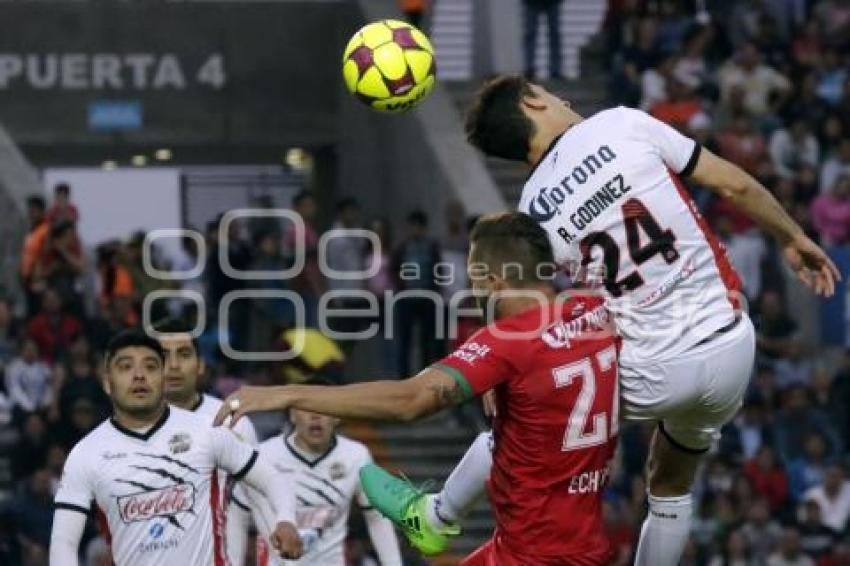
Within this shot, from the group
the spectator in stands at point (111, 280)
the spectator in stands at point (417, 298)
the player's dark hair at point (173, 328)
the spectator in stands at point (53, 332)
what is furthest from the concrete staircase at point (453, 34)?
the player's dark hair at point (173, 328)

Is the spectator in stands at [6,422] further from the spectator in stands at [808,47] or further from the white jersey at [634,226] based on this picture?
the white jersey at [634,226]

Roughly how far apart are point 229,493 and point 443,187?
11.4 metres

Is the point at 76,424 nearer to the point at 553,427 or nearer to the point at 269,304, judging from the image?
the point at 269,304

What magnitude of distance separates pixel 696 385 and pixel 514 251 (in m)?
1.25

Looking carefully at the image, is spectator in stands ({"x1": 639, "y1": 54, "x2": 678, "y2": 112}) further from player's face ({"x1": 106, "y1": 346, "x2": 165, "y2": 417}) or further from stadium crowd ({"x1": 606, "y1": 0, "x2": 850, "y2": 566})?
player's face ({"x1": 106, "y1": 346, "x2": 165, "y2": 417})

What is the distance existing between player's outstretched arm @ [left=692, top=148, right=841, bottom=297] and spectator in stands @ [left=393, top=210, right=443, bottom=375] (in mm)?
10137

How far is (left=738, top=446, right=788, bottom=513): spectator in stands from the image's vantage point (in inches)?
781

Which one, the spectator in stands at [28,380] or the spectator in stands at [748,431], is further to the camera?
the spectator in stands at [748,431]

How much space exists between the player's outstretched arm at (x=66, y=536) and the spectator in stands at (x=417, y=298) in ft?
30.7

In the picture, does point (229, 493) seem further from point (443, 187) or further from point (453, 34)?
point (453, 34)

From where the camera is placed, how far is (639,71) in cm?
2389

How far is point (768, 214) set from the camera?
10.3 m

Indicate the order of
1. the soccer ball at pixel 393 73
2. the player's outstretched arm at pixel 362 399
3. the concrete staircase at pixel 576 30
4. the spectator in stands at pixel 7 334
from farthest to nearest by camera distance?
the concrete staircase at pixel 576 30, the spectator in stands at pixel 7 334, the soccer ball at pixel 393 73, the player's outstretched arm at pixel 362 399

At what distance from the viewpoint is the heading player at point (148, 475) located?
11.3m
